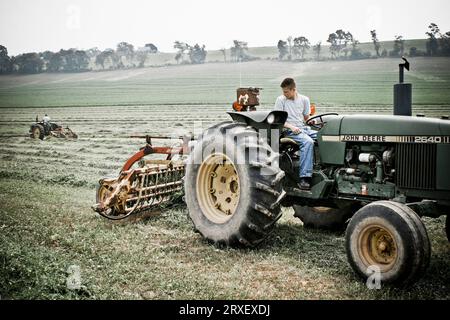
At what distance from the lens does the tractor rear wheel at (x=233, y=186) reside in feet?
16.0

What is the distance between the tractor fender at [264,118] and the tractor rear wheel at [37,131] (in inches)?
477

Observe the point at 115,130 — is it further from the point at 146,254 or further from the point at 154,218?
the point at 146,254

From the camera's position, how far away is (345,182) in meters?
5.24

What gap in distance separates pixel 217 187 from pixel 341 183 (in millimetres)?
1497

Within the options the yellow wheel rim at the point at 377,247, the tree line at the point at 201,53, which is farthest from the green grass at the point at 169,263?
the tree line at the point at 201,53

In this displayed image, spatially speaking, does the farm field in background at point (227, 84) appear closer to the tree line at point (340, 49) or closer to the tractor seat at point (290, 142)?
the tree line at point (340, 49)

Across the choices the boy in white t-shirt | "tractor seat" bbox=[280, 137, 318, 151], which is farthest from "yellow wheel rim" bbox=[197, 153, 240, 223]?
the boy in white t-shirt

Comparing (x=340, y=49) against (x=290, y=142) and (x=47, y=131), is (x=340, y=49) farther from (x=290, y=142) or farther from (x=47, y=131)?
(x=290, y=142)

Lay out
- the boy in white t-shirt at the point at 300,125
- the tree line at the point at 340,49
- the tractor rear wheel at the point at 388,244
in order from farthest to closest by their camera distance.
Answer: the tree line at the point at 340,49
the boy in white t-shirt at the point at 300,125
the tractor rear wheel at the point at 388,244

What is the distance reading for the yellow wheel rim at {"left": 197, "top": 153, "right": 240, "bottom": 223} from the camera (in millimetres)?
5461

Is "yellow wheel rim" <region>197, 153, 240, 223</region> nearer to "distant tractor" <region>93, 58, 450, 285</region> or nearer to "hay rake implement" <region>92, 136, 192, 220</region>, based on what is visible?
"distant tractor" <region>93, 58, 450, 285</region>

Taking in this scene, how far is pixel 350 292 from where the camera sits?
4059 millimetres

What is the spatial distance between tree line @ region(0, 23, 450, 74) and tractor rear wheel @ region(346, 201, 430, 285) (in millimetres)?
16686

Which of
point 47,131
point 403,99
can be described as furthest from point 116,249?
point 47,131
